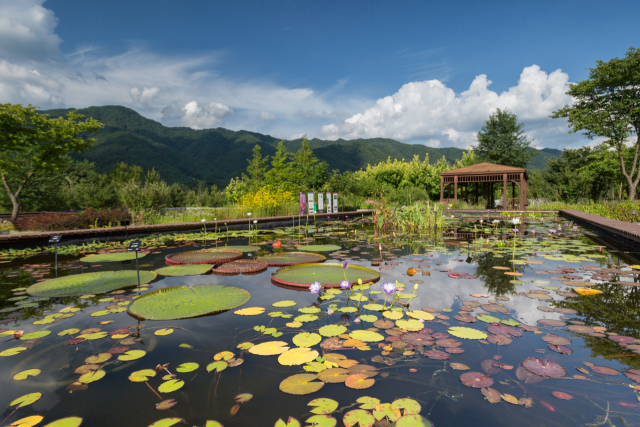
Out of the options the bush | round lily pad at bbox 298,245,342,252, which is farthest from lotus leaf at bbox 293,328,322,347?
the bush

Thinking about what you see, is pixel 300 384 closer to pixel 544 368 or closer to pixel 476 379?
pixel 476 379

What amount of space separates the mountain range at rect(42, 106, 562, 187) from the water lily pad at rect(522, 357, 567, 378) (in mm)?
53549

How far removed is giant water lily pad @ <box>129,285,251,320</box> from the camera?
7.39 feet

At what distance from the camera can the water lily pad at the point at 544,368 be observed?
4.71 ft

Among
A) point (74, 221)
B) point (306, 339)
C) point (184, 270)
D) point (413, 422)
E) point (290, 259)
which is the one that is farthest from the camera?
point (74, 221)

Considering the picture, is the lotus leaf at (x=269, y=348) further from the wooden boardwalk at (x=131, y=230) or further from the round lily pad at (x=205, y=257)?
the wooden boardwalk at (x=131, y=230)

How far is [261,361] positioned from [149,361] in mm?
610

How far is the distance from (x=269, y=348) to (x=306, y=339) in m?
0.23

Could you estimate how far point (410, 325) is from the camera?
2.02 m

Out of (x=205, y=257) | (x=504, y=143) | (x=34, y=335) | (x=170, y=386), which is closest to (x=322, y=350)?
(x=170, y=386)

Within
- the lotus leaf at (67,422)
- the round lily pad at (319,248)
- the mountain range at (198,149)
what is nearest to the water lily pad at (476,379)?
the lotus leaf at (67,422)

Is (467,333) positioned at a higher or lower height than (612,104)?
lower

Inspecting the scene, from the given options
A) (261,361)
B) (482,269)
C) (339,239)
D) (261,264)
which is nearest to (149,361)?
(261,361)

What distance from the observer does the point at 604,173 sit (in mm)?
23297
